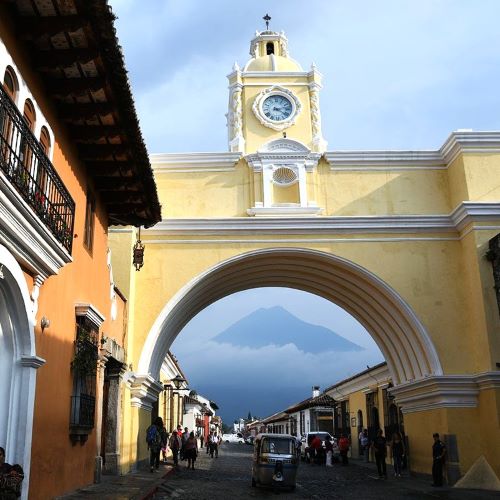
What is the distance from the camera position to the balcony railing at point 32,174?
6.85 meters

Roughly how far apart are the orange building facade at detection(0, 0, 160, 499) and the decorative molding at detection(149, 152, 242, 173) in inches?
240

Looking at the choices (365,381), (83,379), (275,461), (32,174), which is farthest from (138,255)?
(365,381)

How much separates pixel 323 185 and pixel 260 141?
2.23 meters

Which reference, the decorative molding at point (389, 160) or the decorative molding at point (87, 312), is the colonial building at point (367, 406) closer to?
the decorative molding at point (389, 160)

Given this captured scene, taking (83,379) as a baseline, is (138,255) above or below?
above

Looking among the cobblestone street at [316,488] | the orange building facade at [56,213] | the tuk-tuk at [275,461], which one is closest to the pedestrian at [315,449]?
the cobblestone street at [316,488]

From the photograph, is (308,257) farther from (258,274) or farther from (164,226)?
(164,226)

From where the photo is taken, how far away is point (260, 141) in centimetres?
1872

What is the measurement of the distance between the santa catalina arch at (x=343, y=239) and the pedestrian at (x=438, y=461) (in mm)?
567

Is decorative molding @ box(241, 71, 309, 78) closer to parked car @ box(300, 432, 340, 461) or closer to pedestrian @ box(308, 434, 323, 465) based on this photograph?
pedestrian @ box(308, 434, 323, 465)

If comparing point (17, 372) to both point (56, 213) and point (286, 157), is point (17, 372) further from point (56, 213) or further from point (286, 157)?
point (286, 157)

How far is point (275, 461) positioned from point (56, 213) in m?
8.87

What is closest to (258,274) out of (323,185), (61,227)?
(323,185)

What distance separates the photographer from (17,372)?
7.78m
